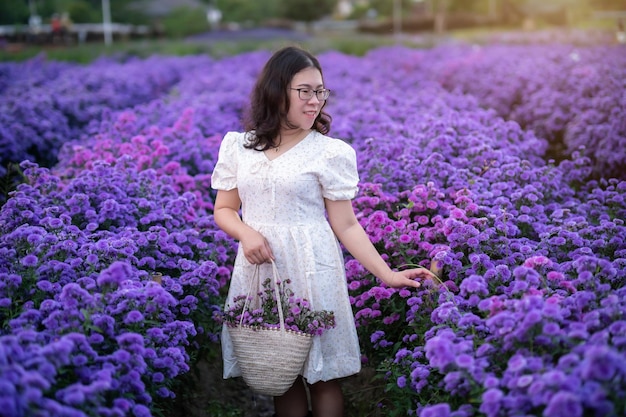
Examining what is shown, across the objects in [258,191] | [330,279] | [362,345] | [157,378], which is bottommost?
[362,345]

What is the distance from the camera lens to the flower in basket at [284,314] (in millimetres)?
2773

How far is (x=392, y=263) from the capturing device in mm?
3627

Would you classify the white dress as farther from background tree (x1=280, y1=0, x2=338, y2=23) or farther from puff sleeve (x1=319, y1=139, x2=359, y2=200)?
background tree (x1=280, y1=0, x2=338, y2=23)

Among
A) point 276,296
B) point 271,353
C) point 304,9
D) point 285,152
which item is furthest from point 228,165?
point 304,9

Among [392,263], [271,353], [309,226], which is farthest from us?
[392,263]

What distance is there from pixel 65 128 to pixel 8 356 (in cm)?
545

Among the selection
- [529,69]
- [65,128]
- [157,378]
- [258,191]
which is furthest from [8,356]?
[529,69]

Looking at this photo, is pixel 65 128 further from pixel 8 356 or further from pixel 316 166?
pixel 8 356

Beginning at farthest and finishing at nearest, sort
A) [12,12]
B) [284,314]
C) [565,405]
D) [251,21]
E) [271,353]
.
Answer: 1. [251,21]
2. [12,12]
3. [284,314]
4. [271,353]
5. [565,405]

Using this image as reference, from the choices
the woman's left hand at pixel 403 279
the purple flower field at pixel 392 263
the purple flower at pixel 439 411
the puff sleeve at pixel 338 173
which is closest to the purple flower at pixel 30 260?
the purple flower field at pixel 392 263

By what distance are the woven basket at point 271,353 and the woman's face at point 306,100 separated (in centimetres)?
61

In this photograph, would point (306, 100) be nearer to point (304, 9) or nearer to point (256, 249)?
point (256, 249)

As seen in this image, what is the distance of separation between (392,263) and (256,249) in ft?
3.32

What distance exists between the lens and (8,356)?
204 centimetres
